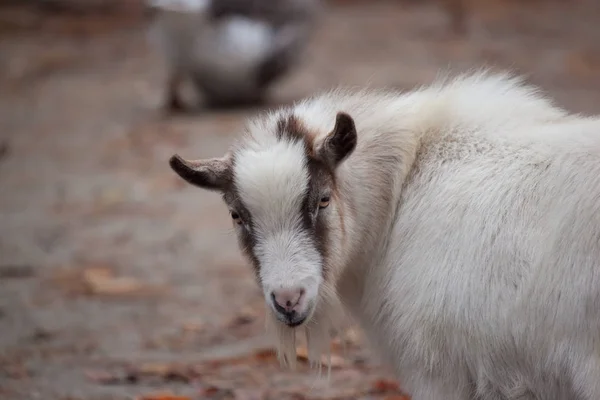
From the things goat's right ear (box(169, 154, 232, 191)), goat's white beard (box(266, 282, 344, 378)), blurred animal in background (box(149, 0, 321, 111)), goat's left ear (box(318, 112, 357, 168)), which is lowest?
goat's white beard (box(266, 282, 344, 378))

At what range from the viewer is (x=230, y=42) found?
1056cm

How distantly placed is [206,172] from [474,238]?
1018 millimetres

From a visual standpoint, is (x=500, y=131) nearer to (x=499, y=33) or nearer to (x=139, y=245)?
(x=139, y=245)

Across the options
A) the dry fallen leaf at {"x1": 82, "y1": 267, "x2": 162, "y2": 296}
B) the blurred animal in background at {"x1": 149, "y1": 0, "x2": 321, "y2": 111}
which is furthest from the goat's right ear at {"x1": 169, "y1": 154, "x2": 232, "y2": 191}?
the blurred animal in background at {"x1": 149, "y1": 0, "x2": 321, "y2": 111}

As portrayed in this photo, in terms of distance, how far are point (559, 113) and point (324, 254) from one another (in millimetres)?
1120

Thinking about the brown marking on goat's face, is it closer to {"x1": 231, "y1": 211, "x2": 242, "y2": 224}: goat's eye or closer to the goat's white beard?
{"x1": 231, "y1": 211, "x2": 242, "y2": 224}: goat's eye

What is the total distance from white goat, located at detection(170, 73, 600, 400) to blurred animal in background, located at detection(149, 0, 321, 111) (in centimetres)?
622

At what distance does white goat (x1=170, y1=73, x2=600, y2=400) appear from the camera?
3.54m

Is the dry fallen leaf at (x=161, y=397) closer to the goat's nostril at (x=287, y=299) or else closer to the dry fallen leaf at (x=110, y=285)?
the goat's nostril at (x=287, y=299)

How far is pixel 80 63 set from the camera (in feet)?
46.1

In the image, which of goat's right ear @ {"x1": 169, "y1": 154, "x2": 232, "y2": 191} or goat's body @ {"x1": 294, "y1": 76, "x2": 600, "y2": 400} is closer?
goat's body @ {"x1": 294, "y1": 76, "x2": 600, "y2": 400}

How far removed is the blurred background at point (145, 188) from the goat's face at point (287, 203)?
73 cm

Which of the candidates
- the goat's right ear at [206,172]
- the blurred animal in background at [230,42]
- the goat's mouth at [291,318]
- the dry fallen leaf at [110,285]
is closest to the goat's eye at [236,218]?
the goat's right ear at [206,172]

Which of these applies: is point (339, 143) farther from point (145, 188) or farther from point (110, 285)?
point (145, 188)
